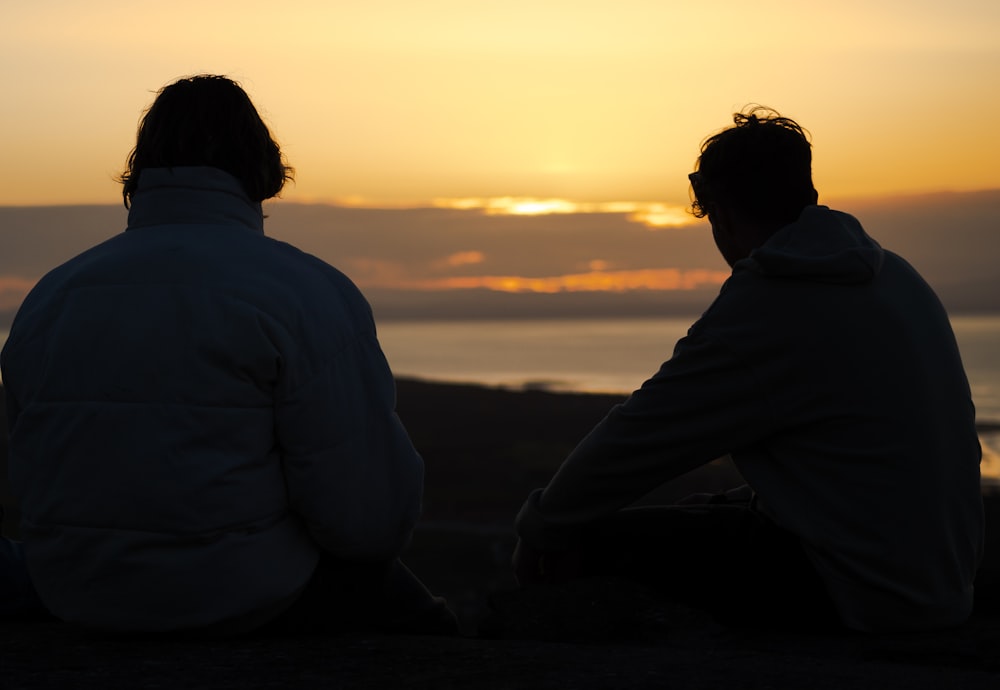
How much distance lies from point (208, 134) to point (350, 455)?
2.98 ft

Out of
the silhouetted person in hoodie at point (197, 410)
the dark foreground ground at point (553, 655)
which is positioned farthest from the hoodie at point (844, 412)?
the silhouetted person in hoodie at point (197, 410)

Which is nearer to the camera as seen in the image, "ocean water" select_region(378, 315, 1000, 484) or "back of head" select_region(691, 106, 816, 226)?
"back of head" select_region(691, 106, 816, 226)

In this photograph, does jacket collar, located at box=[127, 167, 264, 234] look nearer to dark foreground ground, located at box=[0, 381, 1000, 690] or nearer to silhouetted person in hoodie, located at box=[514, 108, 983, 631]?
dark foreground ground, located at box=[0, 381, 1000, 690]

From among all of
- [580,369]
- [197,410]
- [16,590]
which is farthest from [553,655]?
[580,369]

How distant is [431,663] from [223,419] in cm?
82

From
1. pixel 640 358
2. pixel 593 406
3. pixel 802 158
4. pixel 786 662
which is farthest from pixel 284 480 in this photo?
pixel 640 358

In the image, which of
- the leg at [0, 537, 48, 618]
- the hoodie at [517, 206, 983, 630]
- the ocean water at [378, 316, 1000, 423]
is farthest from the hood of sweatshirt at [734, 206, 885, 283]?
the ocean water at [378, 316, 1000, 423]

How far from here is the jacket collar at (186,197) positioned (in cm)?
301

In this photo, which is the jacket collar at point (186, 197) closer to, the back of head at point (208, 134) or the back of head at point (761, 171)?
the back of head at point (208, 134)

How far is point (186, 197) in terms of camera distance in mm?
3010

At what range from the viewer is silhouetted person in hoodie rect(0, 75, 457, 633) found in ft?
9.04

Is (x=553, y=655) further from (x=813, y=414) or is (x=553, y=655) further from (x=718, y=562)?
(x=813, y=414)

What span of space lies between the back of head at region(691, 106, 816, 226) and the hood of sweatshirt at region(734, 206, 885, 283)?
3.6 inches

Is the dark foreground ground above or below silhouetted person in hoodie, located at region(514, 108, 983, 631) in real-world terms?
below
